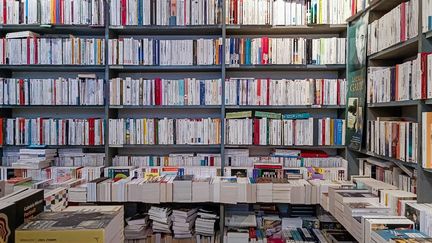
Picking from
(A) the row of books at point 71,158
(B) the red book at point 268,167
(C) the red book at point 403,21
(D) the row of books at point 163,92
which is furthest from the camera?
(A) the row of books at point 71,158

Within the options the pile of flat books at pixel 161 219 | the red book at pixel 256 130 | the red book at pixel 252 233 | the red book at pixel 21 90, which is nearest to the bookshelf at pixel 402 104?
the red book at pixel 256 130

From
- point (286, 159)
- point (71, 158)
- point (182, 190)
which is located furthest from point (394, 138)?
point (71, 158)

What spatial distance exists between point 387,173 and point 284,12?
68.0 inches

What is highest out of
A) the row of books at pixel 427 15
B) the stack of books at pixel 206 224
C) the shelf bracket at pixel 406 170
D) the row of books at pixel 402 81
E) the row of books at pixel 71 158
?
the row of books at pixel 427 15

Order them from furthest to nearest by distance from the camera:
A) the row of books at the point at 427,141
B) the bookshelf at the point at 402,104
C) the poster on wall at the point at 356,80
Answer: the poster on wall at the point at 356,80 < the bookshelf at the point at 402,104 < the row of books at the point at 427,141

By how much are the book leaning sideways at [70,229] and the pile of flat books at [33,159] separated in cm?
265

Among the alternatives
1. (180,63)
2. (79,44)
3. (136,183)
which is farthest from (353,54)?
(79,44)

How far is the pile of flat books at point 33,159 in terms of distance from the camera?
12.3 ft

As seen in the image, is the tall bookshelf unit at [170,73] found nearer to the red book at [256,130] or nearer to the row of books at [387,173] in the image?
the red book at [256,130]

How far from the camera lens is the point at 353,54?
357 cm

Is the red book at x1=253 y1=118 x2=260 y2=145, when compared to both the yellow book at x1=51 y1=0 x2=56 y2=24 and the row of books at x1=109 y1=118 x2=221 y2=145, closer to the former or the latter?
the row of books at x1=109 y1=118 x2=221 y2=145

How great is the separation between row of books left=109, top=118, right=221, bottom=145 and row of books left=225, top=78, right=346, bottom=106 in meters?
0.32

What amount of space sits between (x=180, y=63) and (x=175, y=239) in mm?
1607

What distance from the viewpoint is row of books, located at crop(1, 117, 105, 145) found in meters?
3.85
